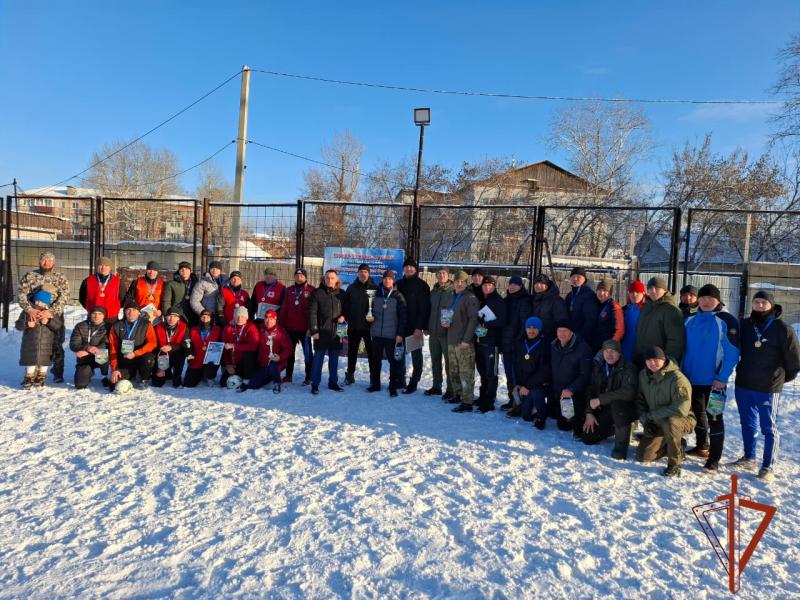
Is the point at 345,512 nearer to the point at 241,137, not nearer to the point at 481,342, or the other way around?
the point at 481,342

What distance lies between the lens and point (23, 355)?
721 centimetres

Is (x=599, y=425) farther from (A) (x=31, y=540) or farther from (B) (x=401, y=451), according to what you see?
(A) (x=31, y=540)

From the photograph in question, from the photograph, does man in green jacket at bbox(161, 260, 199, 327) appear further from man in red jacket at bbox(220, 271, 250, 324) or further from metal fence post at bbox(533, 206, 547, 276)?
metal fence post at bbox(533, 206, 547, 276)

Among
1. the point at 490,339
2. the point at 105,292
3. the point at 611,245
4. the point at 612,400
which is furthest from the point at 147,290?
the point at 611,245


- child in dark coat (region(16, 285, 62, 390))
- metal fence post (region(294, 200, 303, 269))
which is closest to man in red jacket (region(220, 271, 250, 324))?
metal fence post (region(294, 200, 303, 269))

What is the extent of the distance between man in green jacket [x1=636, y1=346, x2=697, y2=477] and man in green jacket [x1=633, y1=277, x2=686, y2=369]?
0.24 meters

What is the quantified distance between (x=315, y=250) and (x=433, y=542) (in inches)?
299

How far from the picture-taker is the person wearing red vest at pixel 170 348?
7.62m

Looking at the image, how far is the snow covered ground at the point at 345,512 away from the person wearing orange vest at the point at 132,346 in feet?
3.93

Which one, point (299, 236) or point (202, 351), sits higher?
point (299, 236)

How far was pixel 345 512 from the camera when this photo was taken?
3.85 m

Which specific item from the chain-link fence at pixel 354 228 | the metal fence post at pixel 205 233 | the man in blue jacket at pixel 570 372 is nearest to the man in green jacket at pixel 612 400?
the man in blue jacket at pixel 570 372

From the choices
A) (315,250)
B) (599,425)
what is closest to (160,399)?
(315,250)

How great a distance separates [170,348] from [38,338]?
1755mm
